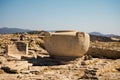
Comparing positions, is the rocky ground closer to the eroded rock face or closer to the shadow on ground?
the shadow on ground

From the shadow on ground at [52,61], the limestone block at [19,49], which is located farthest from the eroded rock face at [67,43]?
the limestone block at [19,49]

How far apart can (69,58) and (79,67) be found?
1.90 metres

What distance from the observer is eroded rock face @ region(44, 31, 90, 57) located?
13.2m

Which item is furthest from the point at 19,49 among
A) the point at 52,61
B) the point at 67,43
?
the point at 67,43

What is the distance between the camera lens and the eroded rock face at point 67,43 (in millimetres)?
13227

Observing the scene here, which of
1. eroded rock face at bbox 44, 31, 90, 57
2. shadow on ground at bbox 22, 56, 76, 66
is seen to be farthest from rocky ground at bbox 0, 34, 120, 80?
eroded rock face at bbox 44, 31, 90, 57

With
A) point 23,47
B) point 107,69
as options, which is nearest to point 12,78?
point 107,69

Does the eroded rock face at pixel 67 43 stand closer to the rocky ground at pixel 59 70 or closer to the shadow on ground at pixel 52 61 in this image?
the shadow on ground at pixel 52 61

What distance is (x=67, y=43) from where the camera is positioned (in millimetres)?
13211

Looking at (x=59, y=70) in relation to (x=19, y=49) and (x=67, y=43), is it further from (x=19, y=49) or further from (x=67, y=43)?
(x=19, y=49)

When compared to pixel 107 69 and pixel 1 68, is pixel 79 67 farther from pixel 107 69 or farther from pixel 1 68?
pixel 1 68

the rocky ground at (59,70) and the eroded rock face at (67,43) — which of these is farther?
the eroded rock face at (67,43)

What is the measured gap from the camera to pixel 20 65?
10.9 meters

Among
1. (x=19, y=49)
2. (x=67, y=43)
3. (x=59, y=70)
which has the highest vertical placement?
(x=67, y=43)
